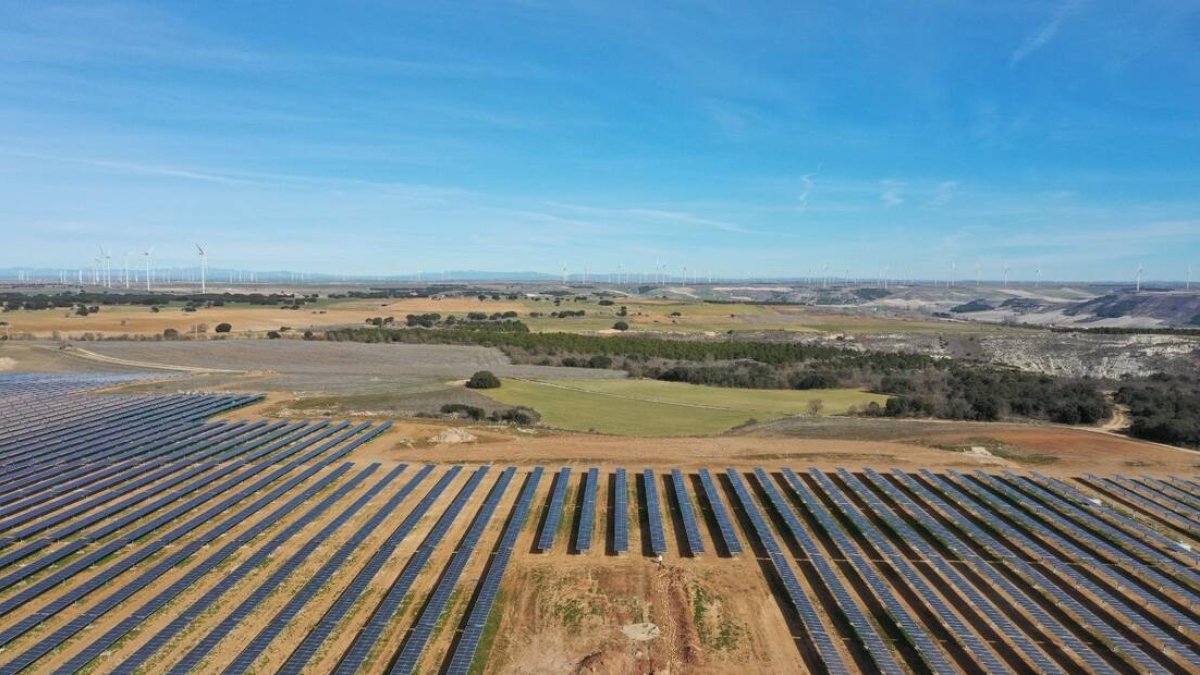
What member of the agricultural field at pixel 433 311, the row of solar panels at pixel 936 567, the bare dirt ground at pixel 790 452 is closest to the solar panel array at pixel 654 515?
the row of solar panels at pixel 936 567

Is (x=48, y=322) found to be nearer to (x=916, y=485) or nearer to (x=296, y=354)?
(x=296, y=354)

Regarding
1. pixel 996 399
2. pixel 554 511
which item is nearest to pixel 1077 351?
pixel 996 399

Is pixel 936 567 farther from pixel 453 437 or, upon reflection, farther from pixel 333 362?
pixel 333 362

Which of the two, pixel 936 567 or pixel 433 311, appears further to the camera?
pixel 433 311

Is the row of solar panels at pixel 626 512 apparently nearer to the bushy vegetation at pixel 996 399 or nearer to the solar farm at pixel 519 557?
the solar farm at pixel 519 557

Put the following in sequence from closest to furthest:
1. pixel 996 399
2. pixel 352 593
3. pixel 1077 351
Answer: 1. pixel 352 593
2. pixel 996 399
3. pixel 1077 351
